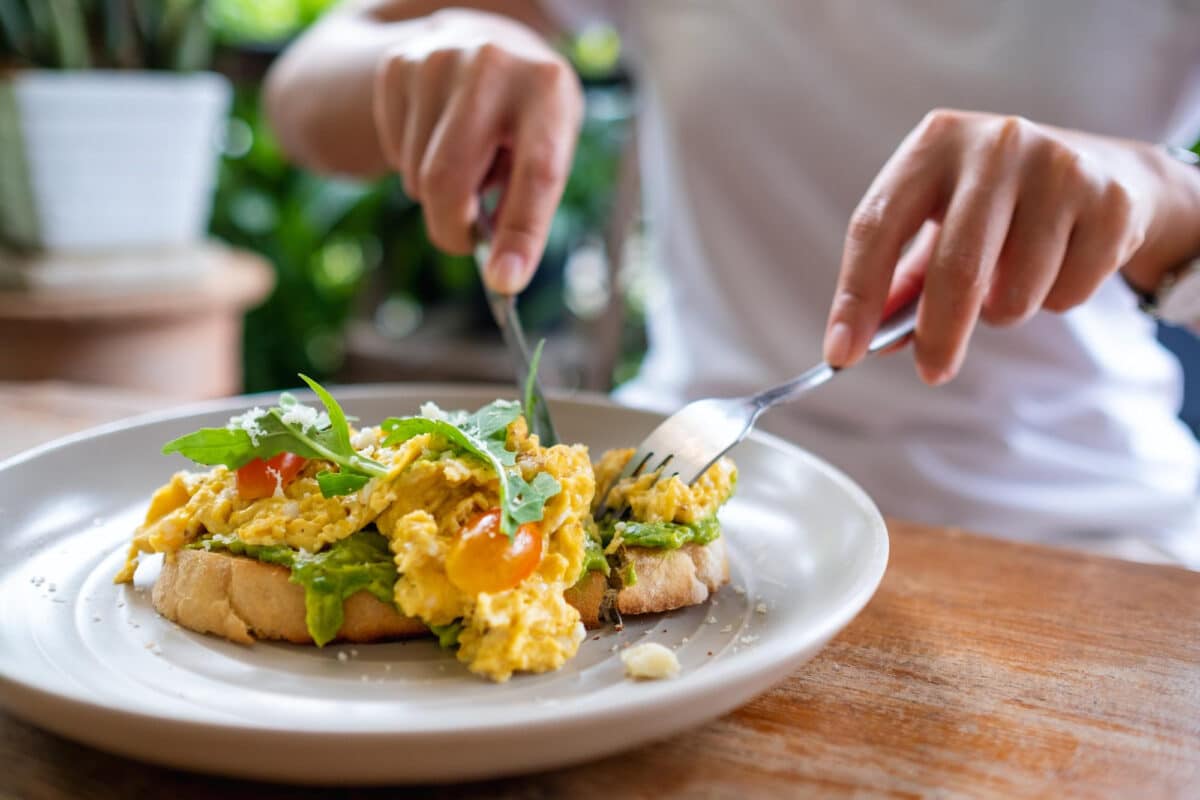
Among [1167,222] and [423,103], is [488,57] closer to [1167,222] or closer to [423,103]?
[423,103]

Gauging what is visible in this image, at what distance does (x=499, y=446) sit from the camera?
1.09 metres

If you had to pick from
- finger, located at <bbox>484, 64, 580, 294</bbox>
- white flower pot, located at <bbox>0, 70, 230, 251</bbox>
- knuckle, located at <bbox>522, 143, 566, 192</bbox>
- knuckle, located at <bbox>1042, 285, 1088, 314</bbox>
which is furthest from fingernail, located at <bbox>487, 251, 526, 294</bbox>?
white flower pot, located at <bbox>0, 70, 230, 251</bbox>

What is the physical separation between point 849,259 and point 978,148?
0.21 m

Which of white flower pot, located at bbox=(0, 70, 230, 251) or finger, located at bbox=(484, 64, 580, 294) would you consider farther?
white flower pot, located at bbox=(0, 70, 230, 251)

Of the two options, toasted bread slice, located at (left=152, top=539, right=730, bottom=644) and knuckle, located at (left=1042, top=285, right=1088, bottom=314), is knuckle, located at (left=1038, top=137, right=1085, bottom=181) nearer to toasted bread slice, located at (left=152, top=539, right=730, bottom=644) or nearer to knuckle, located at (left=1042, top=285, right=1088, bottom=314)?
knuckle, located at (left=1042, top=285, right=1088, bottom=314)

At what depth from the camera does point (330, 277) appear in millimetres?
4648

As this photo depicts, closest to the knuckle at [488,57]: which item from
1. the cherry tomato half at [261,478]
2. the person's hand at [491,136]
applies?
the person's hand at [491,136]

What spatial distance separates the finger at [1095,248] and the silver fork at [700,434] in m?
0.26

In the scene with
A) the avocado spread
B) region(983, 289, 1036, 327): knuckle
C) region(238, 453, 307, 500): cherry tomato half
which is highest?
region(983, 289, 1036, 327): knuckle

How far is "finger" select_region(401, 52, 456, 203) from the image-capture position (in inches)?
62.6

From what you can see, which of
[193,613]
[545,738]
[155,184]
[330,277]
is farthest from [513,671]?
[330,277]

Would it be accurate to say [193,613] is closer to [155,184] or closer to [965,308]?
[965,308]

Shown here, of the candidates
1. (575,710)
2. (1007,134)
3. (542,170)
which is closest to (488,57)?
(542,170)

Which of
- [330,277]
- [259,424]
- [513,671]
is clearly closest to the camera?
[513,671]
